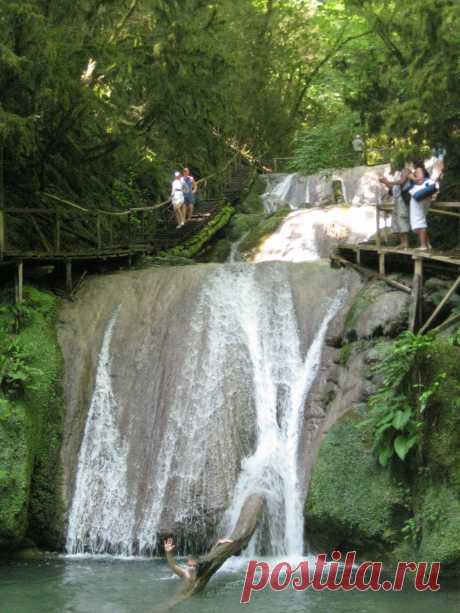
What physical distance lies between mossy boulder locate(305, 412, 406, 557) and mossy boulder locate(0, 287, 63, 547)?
4.20m

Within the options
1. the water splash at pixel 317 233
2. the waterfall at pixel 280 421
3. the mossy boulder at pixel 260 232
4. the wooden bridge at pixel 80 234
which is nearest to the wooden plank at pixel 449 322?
the waterfall at pixel 280 421

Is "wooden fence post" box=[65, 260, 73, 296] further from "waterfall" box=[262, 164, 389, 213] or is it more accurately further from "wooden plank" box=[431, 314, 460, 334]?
"waterfall" box=[262, 164, 389, 213]

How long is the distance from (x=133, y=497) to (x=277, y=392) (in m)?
2.96

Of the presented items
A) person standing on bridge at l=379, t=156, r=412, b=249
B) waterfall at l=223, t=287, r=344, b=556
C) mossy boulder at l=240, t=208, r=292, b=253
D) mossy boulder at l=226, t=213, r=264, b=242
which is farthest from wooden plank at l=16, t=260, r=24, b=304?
mossy boulder at l=226, t=213, r=264, b=242

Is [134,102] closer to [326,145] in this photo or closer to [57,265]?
[57,265]

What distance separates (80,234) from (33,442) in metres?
6.33

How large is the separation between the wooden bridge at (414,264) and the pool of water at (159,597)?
4.53 meters

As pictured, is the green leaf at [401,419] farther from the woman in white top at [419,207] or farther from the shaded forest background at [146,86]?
the shaded forest background at [146,86]

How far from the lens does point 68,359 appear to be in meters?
15.8

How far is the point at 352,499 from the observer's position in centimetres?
1254

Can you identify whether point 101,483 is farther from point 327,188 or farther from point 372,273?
point 327,188

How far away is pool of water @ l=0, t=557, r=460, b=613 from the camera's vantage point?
33.8 ft

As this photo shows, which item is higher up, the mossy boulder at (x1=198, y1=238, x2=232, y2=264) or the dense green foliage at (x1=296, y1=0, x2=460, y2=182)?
the dense green foliage at (x1=296, y1=0, x2=460, y2=182)

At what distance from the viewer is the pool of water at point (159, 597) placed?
10.3 meters
